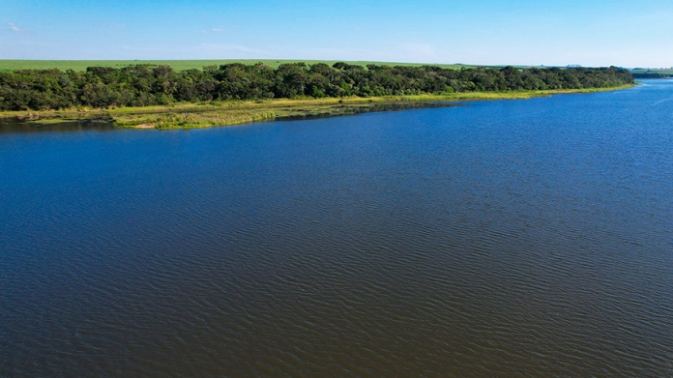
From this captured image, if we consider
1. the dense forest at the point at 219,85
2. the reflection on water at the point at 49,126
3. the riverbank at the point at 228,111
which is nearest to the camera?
the reflection on water at the point at 49,126

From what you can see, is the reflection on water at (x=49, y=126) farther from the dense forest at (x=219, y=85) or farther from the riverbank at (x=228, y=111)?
the dense forest at (x=219, y=85)

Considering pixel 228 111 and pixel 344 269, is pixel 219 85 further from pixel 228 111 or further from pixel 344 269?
pixel 344 269

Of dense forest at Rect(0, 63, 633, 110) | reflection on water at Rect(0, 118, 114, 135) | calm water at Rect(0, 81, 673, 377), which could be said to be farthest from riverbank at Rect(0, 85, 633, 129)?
calm water at Rect(0, 81, 673, 377)

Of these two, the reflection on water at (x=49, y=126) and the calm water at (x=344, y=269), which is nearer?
the calm water at (x=344, y=269)

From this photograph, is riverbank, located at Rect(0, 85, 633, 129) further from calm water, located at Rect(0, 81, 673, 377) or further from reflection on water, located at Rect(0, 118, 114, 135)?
calm water, located at Rect(0, 81, 673, 377)

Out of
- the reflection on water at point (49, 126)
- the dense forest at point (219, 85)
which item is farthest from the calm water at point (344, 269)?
the dense forest at point (219, 85)

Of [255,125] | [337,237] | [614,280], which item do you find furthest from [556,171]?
[255,125]

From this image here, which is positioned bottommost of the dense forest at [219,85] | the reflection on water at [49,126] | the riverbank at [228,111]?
the reflection on water at [49,126]

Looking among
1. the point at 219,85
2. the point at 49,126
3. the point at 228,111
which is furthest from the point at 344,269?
the point at 219,85
